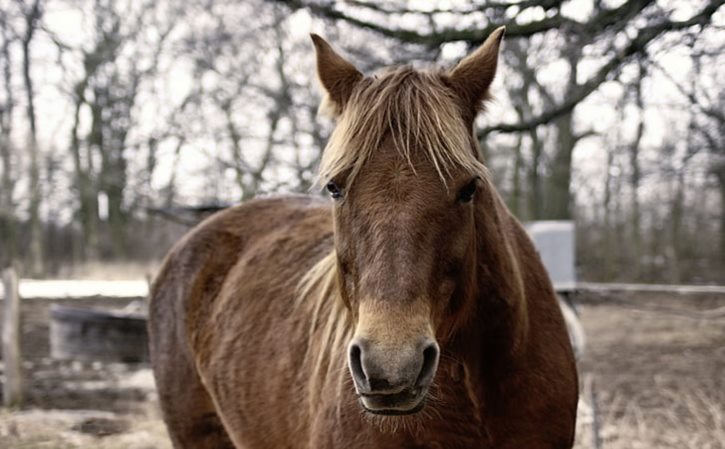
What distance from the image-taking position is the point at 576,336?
5293 mm

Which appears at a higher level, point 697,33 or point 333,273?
point 697,33

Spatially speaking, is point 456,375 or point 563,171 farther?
point 563,171

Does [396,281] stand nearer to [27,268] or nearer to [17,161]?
[17,161]

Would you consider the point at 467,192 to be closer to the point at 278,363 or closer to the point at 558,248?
the point at 278,363

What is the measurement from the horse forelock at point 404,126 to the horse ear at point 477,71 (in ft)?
0.17

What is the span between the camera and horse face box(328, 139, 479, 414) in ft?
5.54

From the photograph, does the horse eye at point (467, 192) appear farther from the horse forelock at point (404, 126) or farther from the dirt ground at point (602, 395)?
the dirt ground at point (602, 395)

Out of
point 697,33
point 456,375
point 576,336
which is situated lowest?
point 576,336

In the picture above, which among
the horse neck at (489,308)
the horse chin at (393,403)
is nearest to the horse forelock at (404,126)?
the horse neck at (489,308)

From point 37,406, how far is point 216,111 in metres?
7.31

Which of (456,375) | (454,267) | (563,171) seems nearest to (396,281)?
(454,267)

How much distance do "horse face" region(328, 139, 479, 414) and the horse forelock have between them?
38 mm

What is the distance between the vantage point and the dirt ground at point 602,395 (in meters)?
5.63

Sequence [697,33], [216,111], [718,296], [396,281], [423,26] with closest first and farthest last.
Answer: [396,281]
[697,33]
[423,26]
[216,111]
[718,296]
